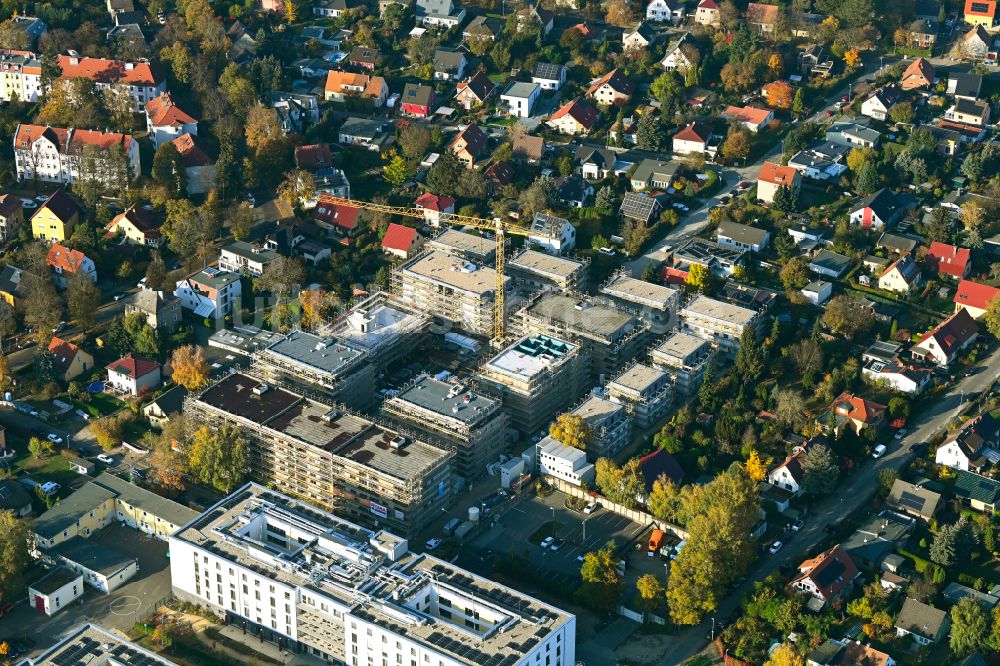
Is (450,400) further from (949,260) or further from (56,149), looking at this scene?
(56,149)

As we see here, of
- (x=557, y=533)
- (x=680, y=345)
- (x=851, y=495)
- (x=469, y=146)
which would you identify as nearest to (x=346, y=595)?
(x=557, y=533)

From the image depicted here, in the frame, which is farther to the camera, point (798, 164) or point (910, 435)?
point (798, 164)

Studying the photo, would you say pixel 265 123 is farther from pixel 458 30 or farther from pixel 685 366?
pixel 685 366

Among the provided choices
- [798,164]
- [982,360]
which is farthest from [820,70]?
[982,360]

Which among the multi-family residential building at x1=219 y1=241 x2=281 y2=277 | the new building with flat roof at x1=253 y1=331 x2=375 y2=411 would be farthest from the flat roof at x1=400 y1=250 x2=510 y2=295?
the multi-family residential building at x1=219 y1=241 x2=281 y2=277

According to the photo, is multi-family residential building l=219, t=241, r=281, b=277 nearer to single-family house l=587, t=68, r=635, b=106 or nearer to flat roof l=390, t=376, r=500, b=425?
flat roof l=390, t=376, r=500, b=425
